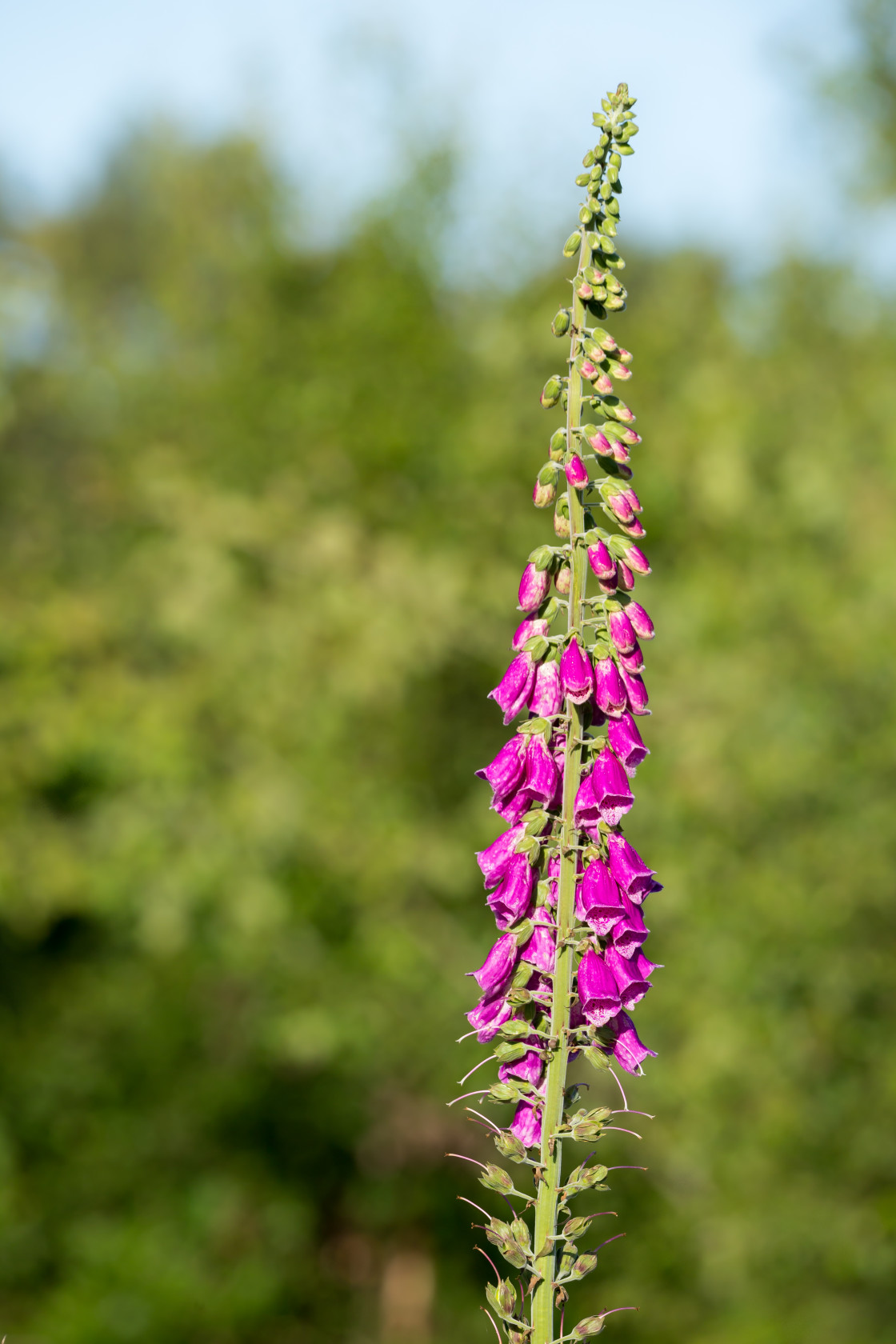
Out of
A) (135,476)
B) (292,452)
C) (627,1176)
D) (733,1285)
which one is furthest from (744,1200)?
(135,476)

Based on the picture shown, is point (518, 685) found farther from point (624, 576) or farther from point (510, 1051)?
point (510, 1051)

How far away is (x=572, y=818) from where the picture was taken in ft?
8.24

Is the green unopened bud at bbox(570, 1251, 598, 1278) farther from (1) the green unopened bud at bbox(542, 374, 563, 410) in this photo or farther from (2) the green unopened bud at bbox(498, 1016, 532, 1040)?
(1) the green unopened bud at bbox(542, 374, 563, 410)

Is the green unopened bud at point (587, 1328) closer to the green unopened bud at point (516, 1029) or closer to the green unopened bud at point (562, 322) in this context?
the green unopened bud at point (516, 1029)

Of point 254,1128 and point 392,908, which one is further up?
point 392,908

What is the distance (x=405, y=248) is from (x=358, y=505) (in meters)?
3.02

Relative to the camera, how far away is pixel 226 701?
12.5 meters

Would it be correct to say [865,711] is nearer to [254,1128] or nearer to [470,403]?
[470,403]

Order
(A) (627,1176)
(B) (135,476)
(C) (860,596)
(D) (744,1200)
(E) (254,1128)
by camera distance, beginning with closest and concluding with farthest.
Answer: (D) (744,1200) → (C) (860,596) → (A) (627,1176) → (B) (135,476) → (E) (254,1128)

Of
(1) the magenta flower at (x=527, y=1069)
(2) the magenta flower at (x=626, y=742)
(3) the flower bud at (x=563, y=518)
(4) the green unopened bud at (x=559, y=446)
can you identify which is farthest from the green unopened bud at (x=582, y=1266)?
(4) the green unopened bud at (x=559, y=446)

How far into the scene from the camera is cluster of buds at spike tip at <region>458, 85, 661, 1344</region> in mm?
2496

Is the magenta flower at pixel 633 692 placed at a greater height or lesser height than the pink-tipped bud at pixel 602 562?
lesser

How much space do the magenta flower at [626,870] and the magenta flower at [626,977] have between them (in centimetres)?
13

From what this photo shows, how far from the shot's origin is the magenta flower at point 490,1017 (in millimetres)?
2590
